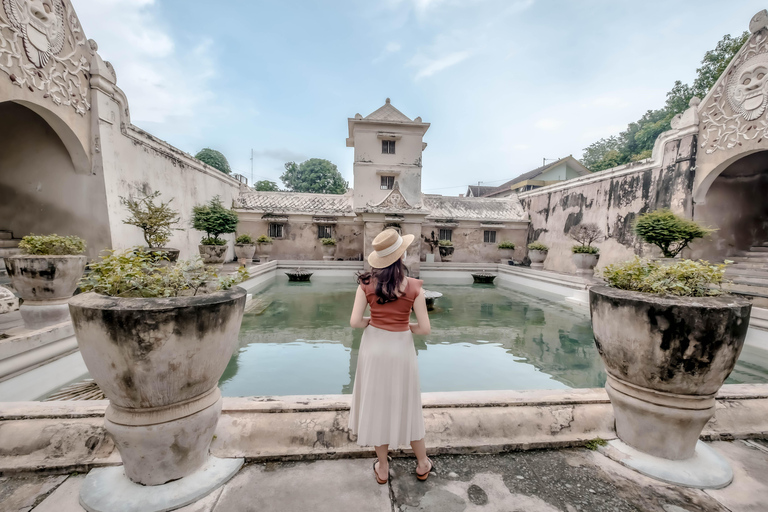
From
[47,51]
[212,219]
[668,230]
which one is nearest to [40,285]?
[47,51]

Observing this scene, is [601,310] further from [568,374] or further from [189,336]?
[568,374]

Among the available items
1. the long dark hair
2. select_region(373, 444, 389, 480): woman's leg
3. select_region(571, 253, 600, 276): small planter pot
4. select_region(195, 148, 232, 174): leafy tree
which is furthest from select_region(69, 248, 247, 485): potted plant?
select_region(195, 148, 232, 174): leafy tree

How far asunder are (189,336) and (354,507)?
108 centimetres

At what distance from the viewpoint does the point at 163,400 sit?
4.71 feet

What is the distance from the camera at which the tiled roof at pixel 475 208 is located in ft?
Result: 54.6

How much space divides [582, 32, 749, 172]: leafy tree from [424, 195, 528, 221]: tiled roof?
8.05m

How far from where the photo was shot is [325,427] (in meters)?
1.90

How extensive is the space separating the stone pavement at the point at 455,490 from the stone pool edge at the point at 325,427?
0.09 m

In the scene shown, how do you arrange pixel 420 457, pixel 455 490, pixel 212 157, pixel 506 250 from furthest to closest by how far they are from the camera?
pixel 212 157 < pixel 506 250 < pixel 420 457 < pixel 455 490

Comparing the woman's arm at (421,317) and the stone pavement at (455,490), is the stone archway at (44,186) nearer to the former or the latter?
the stone pavement at (455,490)

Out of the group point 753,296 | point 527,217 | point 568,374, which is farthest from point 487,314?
point 527,217

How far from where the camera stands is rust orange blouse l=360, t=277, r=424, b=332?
1.67 m

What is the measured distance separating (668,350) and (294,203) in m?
16.5

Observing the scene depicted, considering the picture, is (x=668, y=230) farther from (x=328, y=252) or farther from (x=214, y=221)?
(x=214, y=221)
